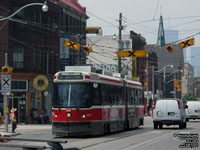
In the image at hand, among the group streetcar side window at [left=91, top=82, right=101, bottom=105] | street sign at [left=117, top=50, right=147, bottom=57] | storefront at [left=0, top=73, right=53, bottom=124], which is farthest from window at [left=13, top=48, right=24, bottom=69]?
streetcar side window at [left=91, top=82, right=101, bottom=105]

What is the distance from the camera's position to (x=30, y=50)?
48.9 metres

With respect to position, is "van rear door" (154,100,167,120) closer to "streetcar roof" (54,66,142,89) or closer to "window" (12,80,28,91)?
"streetcar roof" (54,66,142,89)

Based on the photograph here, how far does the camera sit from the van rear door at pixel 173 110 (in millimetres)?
33362

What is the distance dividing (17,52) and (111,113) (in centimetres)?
2204

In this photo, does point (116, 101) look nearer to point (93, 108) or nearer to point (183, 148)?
point (93, 108)

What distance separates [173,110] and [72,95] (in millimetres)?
10681

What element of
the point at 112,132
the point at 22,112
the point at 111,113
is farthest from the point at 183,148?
the point at 22,112

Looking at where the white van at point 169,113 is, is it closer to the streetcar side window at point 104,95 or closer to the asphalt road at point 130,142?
the asphalt road at point 130,142

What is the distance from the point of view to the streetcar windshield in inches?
974

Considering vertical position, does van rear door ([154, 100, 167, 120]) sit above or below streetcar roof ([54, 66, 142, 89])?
below

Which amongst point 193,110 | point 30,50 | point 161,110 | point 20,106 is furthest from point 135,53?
point 20,106

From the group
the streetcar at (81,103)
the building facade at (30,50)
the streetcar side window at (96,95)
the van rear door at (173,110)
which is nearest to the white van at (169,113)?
the van rear door at (173,110)

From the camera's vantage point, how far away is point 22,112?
47438 millimetres

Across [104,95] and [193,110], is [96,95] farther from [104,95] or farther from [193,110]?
[193,110]
